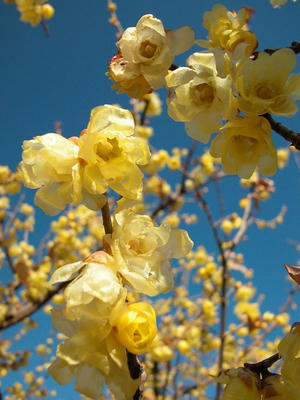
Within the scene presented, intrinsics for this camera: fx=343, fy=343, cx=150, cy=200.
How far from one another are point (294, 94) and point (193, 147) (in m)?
3.12

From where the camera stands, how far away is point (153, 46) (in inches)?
37.4

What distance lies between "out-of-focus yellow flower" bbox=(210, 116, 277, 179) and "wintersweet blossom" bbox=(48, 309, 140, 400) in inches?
19.8

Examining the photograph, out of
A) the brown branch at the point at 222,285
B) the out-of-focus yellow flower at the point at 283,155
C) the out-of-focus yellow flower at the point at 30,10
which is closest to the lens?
the brown branch at the point at 222,285

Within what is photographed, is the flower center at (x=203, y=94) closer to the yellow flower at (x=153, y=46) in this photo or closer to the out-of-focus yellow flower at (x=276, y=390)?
the yellow flower at (x=153, y=46)

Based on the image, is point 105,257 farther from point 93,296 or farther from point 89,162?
point 89,162

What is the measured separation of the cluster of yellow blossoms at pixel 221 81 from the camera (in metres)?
0.78

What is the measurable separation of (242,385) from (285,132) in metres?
0.58

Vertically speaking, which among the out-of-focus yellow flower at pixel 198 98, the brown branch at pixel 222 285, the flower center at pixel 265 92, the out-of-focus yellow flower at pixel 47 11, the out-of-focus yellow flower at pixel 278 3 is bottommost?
the brown branch at pixel 222 285

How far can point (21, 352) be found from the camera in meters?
4.98

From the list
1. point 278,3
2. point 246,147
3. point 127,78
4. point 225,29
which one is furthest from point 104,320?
point 278,3

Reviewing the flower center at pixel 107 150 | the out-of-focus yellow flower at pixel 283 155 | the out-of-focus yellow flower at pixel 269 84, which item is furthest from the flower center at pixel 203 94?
the out-of-focus yellow flower at pixel 283 155

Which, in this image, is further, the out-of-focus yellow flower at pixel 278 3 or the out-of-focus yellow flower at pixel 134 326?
the out-of-focus yellow flower at pixel 278 3

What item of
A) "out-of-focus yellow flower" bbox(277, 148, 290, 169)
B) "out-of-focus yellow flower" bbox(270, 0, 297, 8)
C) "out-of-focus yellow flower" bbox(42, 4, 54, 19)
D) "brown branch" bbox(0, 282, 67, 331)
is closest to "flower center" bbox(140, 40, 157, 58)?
"out-of-focus yellow flower" bbox(270, 0, 297, 8)

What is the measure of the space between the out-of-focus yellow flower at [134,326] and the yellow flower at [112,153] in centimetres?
25
